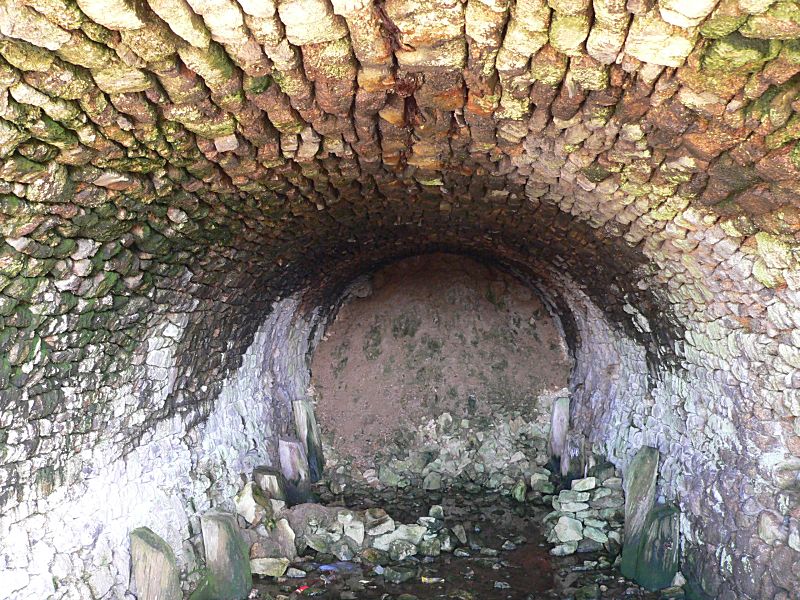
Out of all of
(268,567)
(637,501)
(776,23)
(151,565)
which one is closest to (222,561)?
(268,567)

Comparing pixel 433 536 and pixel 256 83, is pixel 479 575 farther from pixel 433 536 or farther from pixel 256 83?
pixel 256 83

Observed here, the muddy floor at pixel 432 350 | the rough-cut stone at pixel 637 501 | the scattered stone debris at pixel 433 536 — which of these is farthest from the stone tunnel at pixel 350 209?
the muddy floor at pixel 432 350

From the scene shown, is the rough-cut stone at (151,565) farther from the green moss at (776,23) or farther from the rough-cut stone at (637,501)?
the green moss at (776,23)

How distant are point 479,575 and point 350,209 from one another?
3.41 metres

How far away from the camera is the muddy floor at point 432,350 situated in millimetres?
9641

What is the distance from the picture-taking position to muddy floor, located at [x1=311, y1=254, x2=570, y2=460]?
9.64 m

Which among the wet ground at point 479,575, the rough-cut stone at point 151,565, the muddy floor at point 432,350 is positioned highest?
the muddy floor at point 432,350

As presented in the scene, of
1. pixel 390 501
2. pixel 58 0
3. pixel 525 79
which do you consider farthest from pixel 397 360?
pixel 58 0

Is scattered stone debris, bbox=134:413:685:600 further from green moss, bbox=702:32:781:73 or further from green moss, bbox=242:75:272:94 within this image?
green moss, bbox=702:32:781:73

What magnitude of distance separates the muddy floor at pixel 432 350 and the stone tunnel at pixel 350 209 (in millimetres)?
2486

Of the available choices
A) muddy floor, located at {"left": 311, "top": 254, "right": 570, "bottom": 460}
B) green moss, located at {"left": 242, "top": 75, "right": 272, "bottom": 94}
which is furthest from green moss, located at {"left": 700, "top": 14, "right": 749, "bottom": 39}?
muddy floor, located at {"left": 311, "top": 254, "right": 570, "bottom": 460}

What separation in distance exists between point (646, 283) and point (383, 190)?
2.23 meters

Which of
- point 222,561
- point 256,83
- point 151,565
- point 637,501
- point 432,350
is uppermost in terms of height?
point 256,83

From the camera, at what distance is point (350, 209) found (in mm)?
5578
